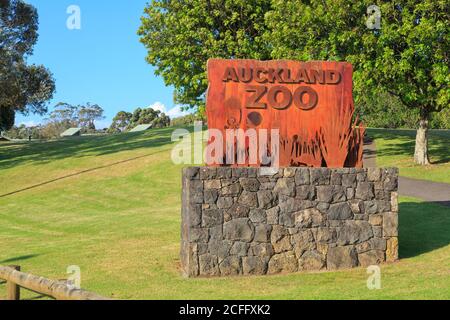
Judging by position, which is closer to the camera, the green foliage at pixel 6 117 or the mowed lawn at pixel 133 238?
the mowed lawn at pixel 133 238

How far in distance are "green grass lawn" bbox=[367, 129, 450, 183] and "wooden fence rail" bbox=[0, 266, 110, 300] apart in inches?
861

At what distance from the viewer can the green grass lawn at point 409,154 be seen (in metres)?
27.8

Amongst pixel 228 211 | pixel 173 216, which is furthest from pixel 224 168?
pixel 173 216

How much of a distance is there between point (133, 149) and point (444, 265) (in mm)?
30549

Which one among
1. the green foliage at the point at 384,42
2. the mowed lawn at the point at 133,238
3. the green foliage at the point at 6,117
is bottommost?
the mowed lawn at the point at 133,238

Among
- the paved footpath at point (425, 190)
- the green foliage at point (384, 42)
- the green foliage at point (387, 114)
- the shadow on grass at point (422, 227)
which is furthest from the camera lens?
the green foliage at point (387, 114)

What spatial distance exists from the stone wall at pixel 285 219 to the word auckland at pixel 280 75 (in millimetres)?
2138

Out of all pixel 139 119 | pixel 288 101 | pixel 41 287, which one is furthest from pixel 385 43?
pixel 139 119

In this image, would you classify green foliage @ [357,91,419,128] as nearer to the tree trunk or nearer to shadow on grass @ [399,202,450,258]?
the tree trunk

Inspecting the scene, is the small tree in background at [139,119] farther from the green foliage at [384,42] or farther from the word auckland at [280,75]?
the word auckland at [280,75]

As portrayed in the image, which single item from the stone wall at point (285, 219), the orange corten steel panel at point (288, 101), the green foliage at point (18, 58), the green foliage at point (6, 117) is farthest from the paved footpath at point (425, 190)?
the green foliage at point (6, 117)

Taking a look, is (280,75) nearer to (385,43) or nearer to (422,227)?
(422,227)

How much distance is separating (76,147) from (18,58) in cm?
788

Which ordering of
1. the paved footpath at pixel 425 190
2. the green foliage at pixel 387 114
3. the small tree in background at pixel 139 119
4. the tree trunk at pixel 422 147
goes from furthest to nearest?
the small tree in background at pixel 139 119 < the green foliage at pixel 387 114 < the tree trunk at pixel 422 147 < the paved footpath at pixel 425 190
